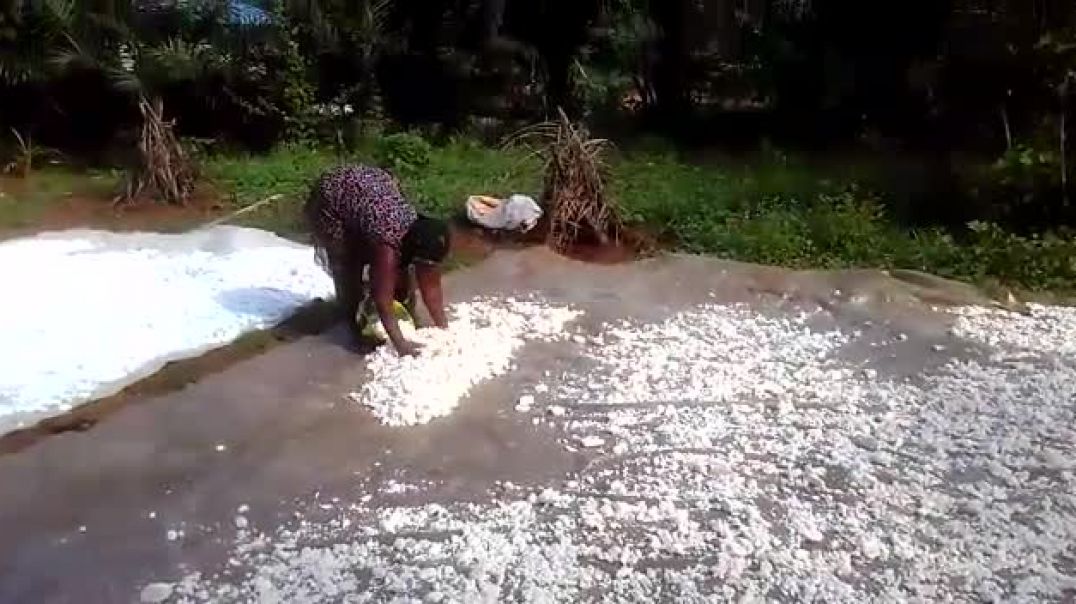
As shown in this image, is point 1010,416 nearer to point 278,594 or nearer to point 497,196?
point 278,594

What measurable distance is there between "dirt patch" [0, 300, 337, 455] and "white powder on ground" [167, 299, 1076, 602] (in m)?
1.07

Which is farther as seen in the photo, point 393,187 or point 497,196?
point 497,196

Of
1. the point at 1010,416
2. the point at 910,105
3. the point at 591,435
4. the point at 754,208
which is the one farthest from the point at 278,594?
the point at 910,105

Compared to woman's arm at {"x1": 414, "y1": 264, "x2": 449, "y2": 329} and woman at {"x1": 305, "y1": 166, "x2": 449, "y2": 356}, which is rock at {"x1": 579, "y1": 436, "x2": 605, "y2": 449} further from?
woman's arm at {"x1": 414, "y1": 264, "x2": 449, "y2": 329}

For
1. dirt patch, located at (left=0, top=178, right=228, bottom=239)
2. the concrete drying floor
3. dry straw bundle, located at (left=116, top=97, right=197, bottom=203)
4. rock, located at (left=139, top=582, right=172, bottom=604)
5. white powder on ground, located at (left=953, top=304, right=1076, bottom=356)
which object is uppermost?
dry straw bundle, located at (left=116, top=97, right=197, bottom=203)

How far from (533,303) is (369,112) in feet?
13.6

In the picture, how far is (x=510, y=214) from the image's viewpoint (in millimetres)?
6707

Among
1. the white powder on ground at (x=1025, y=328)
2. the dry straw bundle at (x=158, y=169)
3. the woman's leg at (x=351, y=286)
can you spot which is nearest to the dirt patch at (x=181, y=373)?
the woman's leg at (x=351, y=286)

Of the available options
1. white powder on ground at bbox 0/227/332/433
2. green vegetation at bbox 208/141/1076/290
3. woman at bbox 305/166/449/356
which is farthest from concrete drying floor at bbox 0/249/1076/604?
green vegetation at bbox 208/141/1076/290

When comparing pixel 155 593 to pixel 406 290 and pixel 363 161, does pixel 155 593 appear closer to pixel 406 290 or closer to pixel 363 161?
pixel 406 290

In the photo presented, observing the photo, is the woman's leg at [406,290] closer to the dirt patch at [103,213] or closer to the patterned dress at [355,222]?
the patterned dress at [355,222]

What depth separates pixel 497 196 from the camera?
24.0ft

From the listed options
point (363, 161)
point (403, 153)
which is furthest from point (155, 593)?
point (363, 161)

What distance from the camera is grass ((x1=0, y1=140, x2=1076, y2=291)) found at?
6.25 meters
